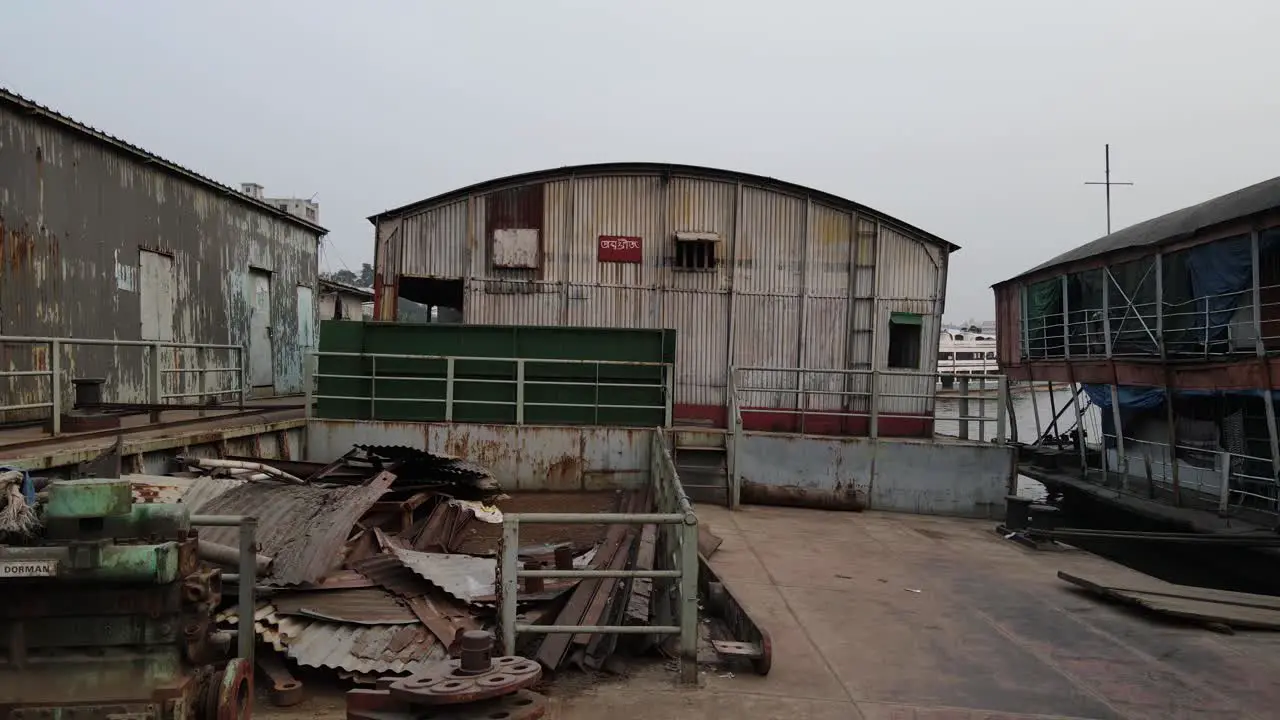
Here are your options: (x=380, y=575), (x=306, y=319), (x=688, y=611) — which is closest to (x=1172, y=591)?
(x=688, y=611)

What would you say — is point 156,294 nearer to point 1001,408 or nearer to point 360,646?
point 360,646

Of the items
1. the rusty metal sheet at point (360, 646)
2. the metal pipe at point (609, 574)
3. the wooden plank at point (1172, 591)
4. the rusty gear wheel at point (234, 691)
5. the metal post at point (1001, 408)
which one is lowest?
the wooden plank at point (1172, 591)

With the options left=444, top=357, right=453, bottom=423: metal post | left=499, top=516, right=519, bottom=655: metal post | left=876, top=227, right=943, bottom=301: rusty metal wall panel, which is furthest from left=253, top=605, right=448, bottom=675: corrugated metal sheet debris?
left=876, top=227, right=943, bottom=301: rusty metal wall panel

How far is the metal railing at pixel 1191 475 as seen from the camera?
12391 millimetres

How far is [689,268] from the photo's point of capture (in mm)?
14727

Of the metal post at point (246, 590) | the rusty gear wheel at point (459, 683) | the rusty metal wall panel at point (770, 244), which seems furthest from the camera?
the rusty metal wall panel at point (770, 244)

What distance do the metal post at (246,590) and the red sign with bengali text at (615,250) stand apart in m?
10.9

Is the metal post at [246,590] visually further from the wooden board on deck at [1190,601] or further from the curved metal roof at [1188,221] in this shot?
the curved metal roof at [1188,221]

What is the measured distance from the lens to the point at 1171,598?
6.51 metres

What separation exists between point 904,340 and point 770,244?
3.36 m

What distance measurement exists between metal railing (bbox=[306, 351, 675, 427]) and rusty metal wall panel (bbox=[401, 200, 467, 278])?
3042 mm

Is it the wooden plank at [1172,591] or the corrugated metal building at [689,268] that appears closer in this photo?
the wooden plank at [1172,591]

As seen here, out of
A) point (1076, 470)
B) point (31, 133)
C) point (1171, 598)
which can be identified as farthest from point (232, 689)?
point (1076, 470)

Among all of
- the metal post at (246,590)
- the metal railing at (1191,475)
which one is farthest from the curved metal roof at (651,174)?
the metal post at (246,590)
